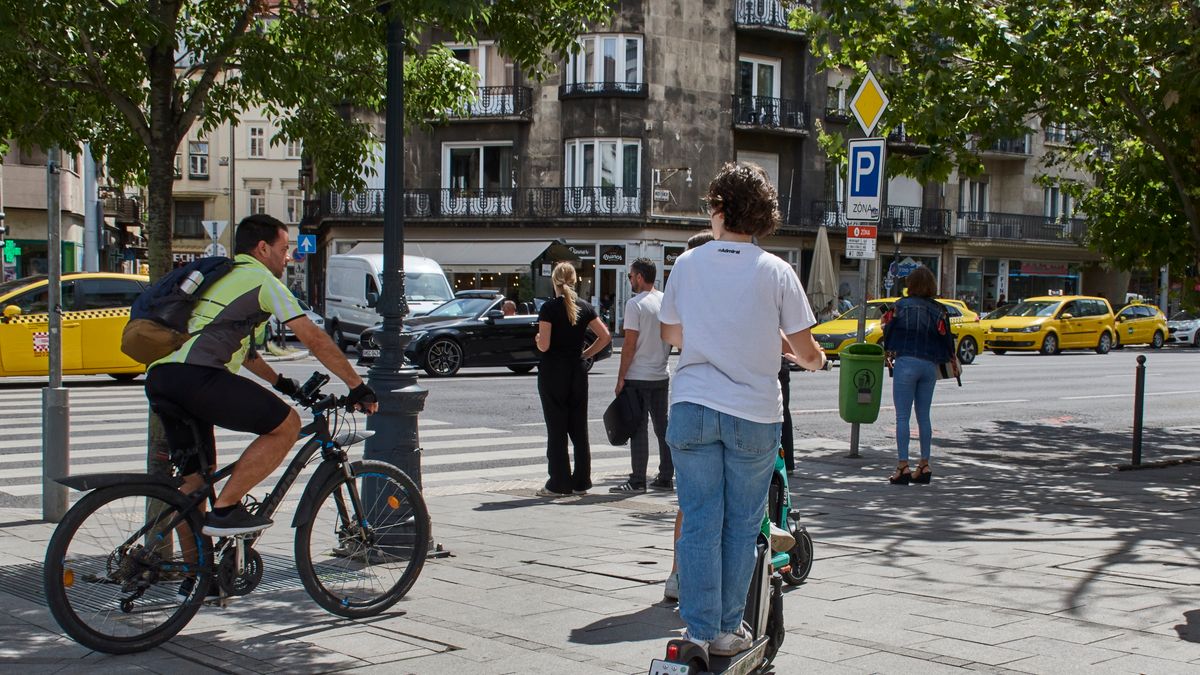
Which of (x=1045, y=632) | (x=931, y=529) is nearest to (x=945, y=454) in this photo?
(x=931, y=529)

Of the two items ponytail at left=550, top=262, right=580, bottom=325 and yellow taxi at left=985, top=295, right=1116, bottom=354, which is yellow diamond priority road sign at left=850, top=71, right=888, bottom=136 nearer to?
ponytail at left=550, top=262, right=580, bottom=325

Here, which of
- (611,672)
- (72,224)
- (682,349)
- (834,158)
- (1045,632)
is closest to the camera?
(682,349)

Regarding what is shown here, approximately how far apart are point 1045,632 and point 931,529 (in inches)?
117

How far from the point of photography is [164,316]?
18.0 ft

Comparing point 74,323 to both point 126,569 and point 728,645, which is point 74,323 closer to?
point 126,569

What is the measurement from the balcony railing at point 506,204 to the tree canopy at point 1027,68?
26263 mm

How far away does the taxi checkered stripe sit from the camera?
62.2 ft

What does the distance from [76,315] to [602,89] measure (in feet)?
80.8

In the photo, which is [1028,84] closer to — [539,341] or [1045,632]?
[539,341]

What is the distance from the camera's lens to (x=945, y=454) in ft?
44.8

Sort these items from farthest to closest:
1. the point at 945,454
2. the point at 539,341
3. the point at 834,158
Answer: the point at 834,158 < the point at 945,454 < the point at 539,341

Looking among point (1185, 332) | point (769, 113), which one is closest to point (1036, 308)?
point (769, 113)

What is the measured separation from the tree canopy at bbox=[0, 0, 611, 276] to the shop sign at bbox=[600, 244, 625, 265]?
31653 mm

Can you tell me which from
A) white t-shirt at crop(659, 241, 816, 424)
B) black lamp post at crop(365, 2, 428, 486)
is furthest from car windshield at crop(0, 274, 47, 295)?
white t-shirt at crop(659, 241, 816, 424)
